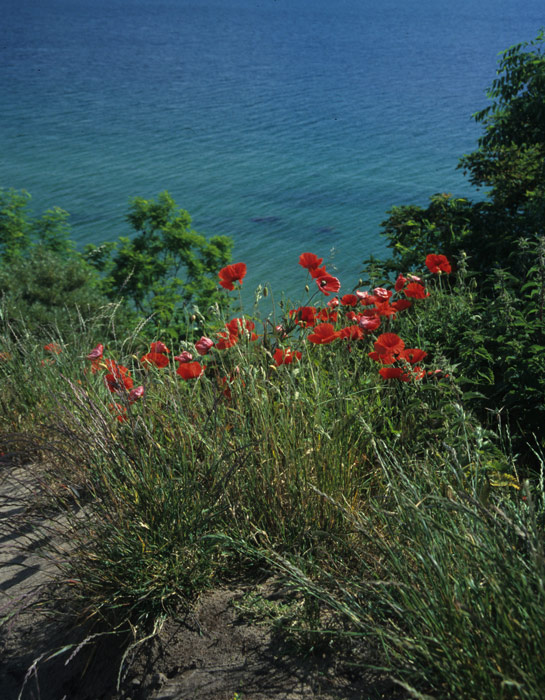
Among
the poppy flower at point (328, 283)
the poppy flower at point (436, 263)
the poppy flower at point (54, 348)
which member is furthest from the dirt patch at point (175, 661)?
the poppy flower at point (436, 263)

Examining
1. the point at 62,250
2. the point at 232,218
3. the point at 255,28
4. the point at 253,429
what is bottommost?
the point at 232,218

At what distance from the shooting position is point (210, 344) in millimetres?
2730

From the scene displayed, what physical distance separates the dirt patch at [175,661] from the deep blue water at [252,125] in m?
11.8

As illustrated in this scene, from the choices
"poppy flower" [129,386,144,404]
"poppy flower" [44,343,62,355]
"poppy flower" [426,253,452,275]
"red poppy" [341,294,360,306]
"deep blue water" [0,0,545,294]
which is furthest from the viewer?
"deep blue water" [0,0,545,294]

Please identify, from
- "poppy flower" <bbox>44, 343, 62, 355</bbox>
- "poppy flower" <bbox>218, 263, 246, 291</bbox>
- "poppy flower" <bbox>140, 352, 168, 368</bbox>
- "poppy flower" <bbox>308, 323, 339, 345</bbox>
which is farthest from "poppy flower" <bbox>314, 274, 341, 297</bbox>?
"poppy flower" <bbox>44, 343, 62, 355</bbox>

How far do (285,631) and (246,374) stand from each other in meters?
0.99

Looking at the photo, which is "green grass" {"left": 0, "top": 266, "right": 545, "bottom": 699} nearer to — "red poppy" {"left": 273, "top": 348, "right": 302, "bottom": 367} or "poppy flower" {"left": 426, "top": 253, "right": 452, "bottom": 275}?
"red poppy" {"left": 273, "top": 348, "right": 302, "bottom": 367}

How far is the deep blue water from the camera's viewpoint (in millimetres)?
16922

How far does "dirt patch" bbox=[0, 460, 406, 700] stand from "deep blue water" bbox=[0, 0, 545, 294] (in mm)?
11780

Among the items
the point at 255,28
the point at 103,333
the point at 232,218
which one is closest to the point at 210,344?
the point at 103,333

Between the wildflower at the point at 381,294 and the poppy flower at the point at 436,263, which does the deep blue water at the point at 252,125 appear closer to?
the poppy flower at the point at 436,263

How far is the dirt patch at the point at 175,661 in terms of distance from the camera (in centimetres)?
162

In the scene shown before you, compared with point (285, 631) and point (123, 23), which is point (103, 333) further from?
point (123, 23)

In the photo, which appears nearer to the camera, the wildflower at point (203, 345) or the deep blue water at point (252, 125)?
the wildflower at point (203, 345)
